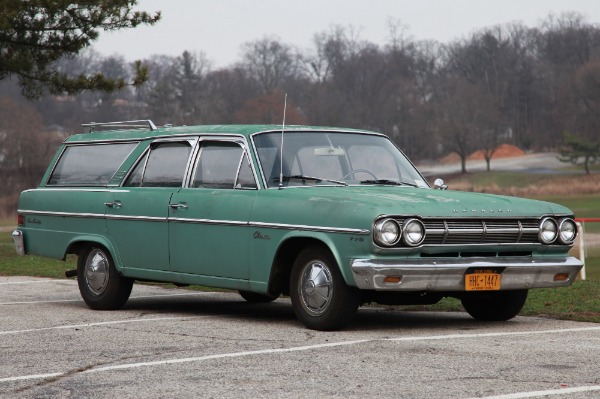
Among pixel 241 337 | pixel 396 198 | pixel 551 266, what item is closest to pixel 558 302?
pixel 551 266

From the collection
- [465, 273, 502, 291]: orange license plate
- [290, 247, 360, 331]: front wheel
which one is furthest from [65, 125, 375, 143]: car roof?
[465, 273, 502, 291]: orange license plate

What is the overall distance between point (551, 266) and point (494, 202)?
0.70 m

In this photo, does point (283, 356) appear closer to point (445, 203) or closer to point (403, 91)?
point (445, 203)

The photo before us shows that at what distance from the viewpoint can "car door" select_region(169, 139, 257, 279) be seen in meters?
10.8

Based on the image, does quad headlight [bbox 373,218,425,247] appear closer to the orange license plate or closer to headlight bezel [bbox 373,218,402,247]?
headlight bezel [bbox 373,218,402,247]

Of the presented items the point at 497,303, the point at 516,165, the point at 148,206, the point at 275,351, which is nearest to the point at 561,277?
the point at 497,303

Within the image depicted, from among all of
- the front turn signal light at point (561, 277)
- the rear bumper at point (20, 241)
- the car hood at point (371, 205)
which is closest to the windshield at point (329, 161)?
the car hood at point (371, 205)

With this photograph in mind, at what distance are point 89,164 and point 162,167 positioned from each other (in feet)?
4.39

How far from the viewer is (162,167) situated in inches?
472

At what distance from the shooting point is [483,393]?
22.4ft

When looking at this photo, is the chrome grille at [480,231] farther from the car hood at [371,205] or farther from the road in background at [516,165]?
the road in background at [516,165]

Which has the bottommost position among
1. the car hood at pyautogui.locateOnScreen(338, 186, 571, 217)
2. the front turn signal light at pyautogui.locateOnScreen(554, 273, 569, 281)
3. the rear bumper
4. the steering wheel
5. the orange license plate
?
the front turn signal light at pyautogui.locateOnScreen(554, 273, 569, 281)

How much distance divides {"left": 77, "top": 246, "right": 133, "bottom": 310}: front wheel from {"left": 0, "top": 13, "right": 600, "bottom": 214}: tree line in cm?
10892

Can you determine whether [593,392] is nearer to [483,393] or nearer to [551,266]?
[483,393]
